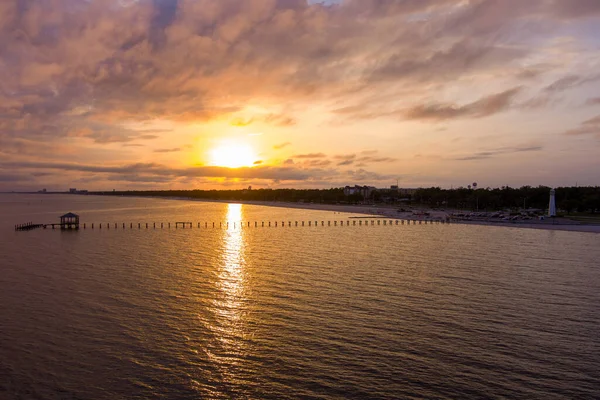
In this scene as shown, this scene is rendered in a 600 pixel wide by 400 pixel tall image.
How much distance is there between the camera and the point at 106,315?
25.8 m

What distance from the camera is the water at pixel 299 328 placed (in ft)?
57.0

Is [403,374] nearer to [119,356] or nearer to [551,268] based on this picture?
[119,356]

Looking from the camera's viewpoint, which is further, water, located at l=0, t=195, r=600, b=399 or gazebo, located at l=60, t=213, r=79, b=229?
gazebo, located at l=60, t=213, r=79, b=229

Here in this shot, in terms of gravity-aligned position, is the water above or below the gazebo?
below

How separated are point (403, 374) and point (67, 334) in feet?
55.8

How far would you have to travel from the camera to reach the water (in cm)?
1736

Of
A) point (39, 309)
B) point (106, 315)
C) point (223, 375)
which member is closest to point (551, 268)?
point (223, 375)

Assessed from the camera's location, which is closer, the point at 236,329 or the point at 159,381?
the point at 159,381

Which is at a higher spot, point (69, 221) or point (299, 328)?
point (69, 221)

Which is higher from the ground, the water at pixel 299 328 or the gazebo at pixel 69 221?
the gazebo at pixel 69 221

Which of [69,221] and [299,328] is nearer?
[299,328]

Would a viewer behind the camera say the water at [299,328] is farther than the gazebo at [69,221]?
No

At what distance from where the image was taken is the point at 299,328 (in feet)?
76.3

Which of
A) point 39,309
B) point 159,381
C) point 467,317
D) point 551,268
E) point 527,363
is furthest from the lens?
point 551,268
